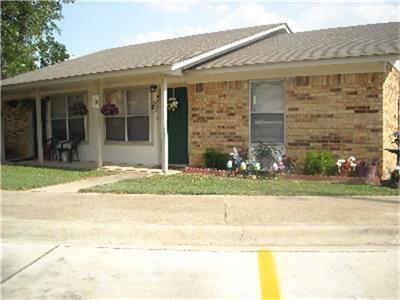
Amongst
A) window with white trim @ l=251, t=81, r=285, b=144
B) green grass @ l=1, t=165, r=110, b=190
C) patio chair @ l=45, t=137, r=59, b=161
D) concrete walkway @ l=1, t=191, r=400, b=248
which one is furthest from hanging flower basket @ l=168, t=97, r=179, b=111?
concrete walkway @ l=1, t=191, r=400, b=248

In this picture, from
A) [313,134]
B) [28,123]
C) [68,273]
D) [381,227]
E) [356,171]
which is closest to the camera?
[68,273]

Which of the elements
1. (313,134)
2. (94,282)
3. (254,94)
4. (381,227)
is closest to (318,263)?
(381,227)

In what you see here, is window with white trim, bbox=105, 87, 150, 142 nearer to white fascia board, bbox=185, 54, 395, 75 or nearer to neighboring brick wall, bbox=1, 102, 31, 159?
white fascia board, bbox=185, 54, 395, 75

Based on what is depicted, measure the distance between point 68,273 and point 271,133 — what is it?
25.0 feet

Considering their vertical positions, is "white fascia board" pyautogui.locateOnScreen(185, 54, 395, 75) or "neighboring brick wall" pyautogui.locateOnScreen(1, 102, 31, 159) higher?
"white fascia board" pyautogui.locateOnScreen(185, 54, 395, 75)

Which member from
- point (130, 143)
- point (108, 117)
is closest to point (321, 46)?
point (130, 143)

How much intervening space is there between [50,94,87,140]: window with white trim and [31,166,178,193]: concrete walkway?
299cm

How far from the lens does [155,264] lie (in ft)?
16.2

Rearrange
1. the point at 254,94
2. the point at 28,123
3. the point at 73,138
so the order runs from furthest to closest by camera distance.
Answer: the point at 28,123, the point at 73,138, the point at 254,94

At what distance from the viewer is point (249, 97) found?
38.0 ft

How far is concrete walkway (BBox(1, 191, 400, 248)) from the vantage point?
566 centimetres

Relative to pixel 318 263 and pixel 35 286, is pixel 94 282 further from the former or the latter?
pixel 318 263

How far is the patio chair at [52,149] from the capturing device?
15742mm

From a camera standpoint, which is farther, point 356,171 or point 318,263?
point 356,171
